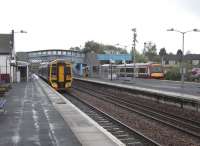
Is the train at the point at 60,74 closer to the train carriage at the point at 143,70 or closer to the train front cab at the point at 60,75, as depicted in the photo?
the train front cab at the point at 60,75

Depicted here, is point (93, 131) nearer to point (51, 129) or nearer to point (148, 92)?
point (51, 129)

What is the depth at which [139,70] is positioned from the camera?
77.1 meters

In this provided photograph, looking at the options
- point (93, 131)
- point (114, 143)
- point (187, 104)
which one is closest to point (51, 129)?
point (93, 131)

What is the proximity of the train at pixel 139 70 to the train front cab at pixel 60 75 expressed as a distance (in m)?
25.5

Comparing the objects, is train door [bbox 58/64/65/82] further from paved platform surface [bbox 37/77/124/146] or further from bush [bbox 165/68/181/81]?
bush [bbox 165/68/181/81]

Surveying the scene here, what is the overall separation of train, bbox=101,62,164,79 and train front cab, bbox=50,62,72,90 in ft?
83.7

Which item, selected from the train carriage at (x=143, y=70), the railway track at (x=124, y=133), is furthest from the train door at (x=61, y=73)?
the train carriage at (x=143, y=70)

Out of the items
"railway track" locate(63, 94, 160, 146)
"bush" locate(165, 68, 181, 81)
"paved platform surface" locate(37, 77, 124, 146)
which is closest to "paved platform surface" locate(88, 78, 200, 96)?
"railway track" locate(63, 94, 160, 146)

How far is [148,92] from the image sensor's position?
107 feet

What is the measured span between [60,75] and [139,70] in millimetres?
34517

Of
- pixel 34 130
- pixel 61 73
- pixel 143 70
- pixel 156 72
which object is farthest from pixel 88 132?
pixel 143 70

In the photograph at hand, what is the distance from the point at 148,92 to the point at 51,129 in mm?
18535

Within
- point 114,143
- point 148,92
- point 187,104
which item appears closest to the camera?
point 114,143

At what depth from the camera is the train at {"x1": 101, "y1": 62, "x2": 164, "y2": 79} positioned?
7338cm
